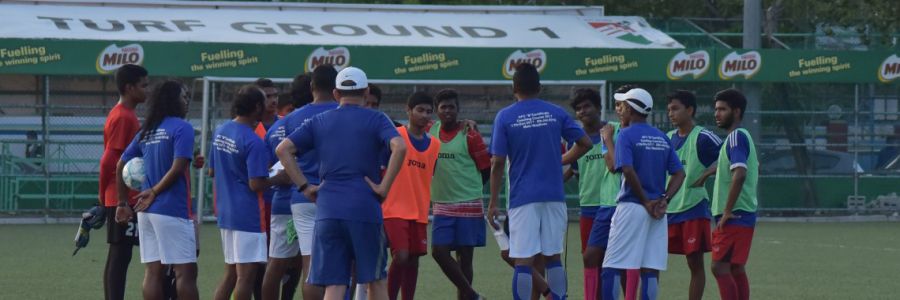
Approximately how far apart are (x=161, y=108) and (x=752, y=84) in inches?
775

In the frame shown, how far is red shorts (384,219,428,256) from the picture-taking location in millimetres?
11992

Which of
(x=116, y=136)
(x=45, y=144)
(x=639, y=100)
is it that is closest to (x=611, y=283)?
(x=639, y=100)

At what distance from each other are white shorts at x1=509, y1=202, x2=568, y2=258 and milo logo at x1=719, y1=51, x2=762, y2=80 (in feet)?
56.3

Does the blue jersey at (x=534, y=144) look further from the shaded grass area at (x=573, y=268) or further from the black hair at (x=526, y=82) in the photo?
the shaded grass area at (x=573, y=268)

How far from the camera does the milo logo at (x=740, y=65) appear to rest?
28.2 metres

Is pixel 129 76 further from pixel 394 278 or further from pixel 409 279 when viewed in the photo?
pixel 409 279

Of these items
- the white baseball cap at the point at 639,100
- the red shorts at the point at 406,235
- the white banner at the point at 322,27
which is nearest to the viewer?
the white baseball cap at the point at 639,100

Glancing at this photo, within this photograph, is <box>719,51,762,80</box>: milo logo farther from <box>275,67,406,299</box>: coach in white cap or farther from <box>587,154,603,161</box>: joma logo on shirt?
<box>275,67,406,299</box>: coach in white cap

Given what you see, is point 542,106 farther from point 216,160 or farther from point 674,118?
point 216,160

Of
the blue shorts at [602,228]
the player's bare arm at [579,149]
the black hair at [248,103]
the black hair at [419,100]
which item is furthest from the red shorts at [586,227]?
the black hair at [248,103]

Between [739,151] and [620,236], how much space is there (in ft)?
3.90

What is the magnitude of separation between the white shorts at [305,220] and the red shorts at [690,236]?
292cm

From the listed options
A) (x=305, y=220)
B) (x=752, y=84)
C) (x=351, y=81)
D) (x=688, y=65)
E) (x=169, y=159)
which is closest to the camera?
(x=351, y=81)

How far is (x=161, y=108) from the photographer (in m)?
10.8
